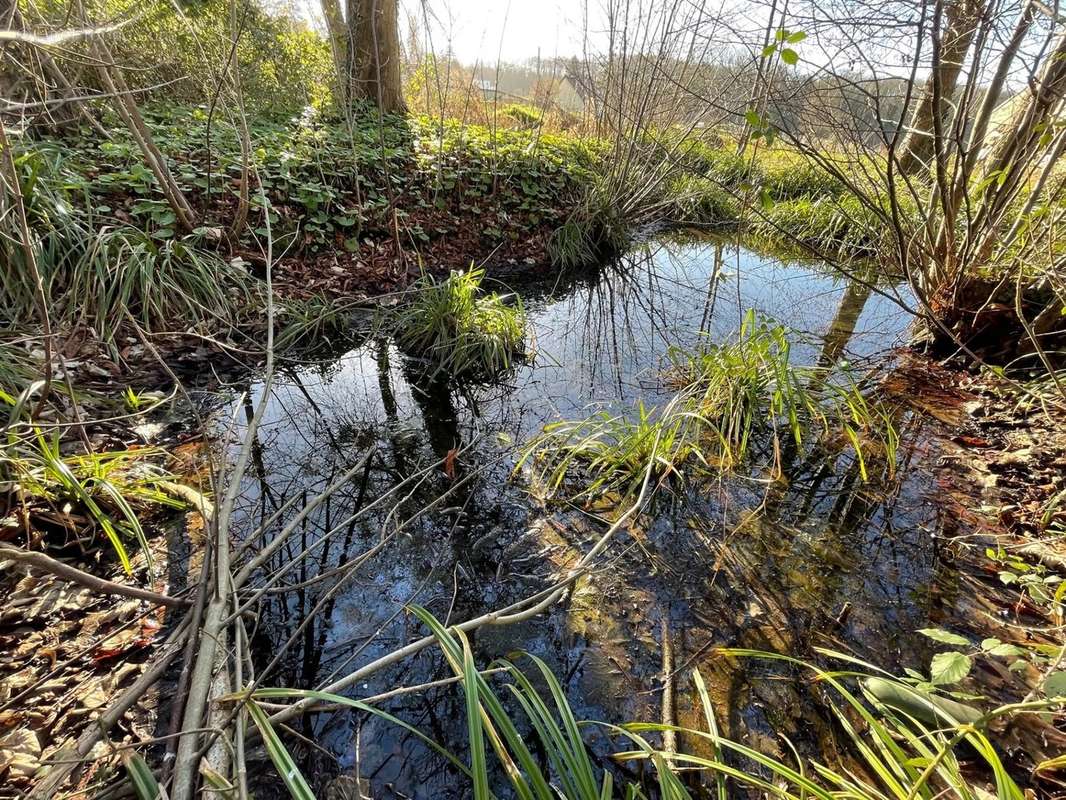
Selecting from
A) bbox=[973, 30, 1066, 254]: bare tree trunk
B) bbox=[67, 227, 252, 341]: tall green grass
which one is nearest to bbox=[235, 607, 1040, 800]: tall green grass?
bbox=[973, 30, 1066, 254]: bare tree trunk

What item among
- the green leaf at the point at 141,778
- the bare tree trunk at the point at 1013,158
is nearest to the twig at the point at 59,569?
the green leaf at the point at 141,778

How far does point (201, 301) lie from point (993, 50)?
4.50 meters

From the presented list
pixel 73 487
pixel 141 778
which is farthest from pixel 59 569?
pixel 73 487

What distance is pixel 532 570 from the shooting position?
183 centimetres

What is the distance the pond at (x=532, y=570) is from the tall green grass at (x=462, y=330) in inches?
9.0

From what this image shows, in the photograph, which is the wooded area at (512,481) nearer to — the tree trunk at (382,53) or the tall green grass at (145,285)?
the tall green grass at (145,285)

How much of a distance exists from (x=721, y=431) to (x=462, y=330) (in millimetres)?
1820

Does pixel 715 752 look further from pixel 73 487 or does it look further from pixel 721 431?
pixel 73 487

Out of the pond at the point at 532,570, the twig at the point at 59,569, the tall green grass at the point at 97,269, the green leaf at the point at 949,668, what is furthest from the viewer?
the tall green grass at the point at 97,269

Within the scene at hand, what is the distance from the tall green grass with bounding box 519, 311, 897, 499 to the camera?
2238mm

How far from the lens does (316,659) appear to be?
1458 millimetres

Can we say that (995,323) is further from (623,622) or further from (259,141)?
(259,141)

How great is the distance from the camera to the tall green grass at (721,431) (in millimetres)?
2238

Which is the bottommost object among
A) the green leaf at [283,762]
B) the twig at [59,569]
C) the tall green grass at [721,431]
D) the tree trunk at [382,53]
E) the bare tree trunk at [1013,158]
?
the tall green grass at [721,431]
